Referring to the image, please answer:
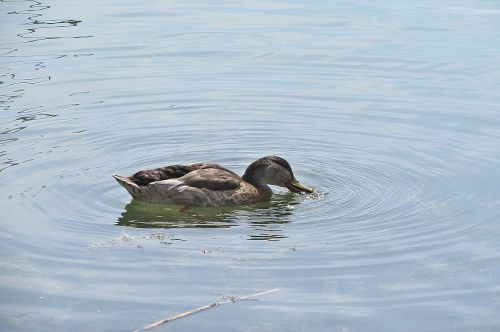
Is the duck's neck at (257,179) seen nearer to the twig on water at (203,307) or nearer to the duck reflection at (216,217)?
the duck reflection at (216,217)

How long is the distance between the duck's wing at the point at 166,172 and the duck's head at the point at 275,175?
29cm

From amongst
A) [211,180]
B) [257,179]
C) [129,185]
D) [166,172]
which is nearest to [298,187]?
[257,179]

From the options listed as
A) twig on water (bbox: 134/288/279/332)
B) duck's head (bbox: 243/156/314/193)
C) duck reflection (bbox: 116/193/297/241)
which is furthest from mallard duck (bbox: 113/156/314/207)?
twig on water (bbox: 134/288/279/332)

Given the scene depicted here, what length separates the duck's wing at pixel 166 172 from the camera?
40.1 ft

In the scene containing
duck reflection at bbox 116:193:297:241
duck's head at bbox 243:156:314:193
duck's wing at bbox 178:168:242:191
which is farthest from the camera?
duck's head at bbox 243:156:314:193

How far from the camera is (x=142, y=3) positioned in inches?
923

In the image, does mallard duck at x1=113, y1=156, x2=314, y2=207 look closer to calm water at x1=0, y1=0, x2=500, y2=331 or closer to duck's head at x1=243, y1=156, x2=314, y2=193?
duck's head at x1=243, y1=156, x2=314, y2=193

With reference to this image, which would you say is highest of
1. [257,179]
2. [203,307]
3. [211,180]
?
[203,307]

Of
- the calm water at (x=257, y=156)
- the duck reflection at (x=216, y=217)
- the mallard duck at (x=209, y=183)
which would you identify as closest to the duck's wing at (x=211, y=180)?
the mallard duck at (x=209, y=183)

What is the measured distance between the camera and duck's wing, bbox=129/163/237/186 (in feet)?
40.1

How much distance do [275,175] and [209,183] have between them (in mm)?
891

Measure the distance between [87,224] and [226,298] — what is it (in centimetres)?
250

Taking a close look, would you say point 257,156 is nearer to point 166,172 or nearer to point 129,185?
point 166,172

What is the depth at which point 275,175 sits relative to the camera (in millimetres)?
12930
